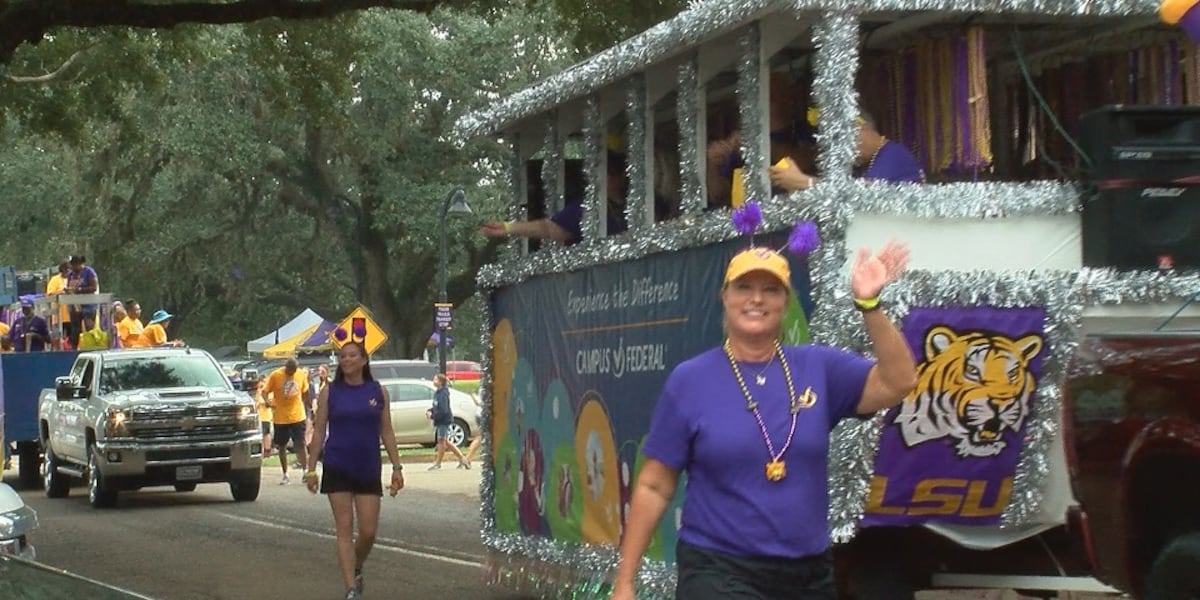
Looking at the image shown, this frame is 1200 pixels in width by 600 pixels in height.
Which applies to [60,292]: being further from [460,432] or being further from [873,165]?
[873,165]

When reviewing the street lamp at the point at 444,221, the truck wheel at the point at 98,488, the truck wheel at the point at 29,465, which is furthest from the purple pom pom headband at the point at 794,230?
the street lamp at the point at 444,221

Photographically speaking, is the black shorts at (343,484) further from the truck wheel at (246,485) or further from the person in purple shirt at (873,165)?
the truck wheel at (246,485)

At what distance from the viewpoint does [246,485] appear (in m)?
24.6

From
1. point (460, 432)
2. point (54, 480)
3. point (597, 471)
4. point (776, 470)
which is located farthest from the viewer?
point (460, 432)

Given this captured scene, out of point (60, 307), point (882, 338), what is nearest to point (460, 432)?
point (60, 307)

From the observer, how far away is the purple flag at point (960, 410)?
7.61 metres

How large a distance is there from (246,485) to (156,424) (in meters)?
1.62

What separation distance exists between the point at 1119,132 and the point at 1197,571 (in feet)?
8.19

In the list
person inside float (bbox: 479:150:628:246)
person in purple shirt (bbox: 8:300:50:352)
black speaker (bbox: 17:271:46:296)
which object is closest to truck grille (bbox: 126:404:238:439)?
person in purple shirt (bbox: 8:300:50:352)

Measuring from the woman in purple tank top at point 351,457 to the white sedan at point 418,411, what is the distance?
24658mm

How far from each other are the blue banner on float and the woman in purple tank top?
931 millimetres

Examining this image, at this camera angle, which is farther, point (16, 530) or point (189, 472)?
point (189, 472)

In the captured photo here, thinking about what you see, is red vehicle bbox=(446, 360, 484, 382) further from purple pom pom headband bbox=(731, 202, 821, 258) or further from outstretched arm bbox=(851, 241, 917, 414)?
outstretched arm bbox=(851, 241, 917, 414)

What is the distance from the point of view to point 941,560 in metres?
8.64
